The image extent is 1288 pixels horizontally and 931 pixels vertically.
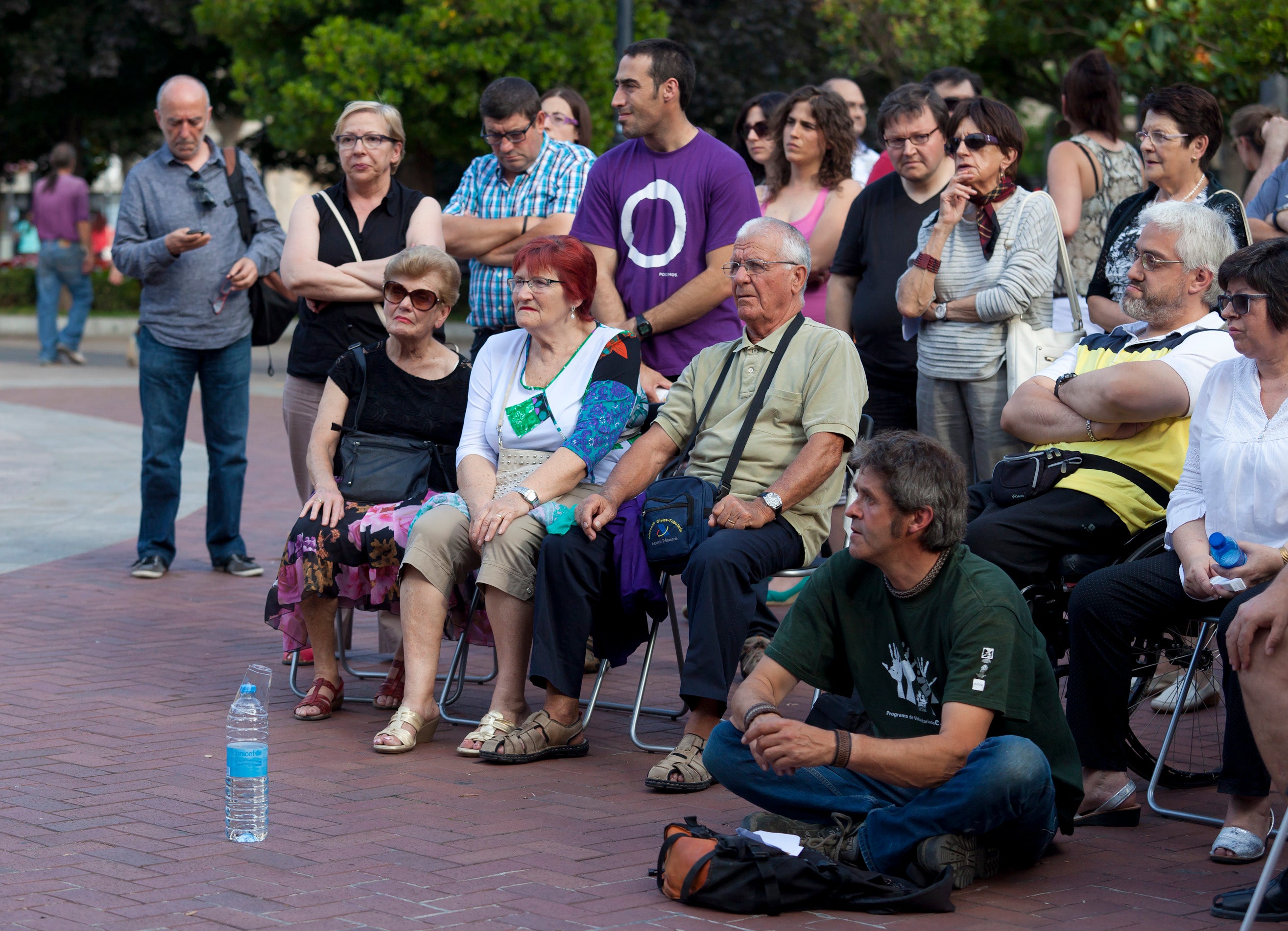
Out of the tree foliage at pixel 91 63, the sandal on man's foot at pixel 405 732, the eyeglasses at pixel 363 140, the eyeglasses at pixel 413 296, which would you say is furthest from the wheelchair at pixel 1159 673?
the tree foliage at pixel 91 63

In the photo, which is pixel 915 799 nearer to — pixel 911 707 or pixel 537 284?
pixel 911 707

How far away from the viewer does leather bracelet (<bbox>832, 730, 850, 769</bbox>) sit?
3.93 metres

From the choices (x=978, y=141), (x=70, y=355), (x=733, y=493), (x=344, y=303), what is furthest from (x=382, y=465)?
(x=70, y=355)

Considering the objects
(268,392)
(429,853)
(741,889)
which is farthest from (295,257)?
(268,392)

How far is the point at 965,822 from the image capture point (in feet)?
13.1

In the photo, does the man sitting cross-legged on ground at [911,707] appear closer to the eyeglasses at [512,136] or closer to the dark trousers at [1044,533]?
the dark trousers at [1044,533]

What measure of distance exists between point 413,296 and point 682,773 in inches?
79.9

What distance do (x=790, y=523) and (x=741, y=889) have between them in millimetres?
1733

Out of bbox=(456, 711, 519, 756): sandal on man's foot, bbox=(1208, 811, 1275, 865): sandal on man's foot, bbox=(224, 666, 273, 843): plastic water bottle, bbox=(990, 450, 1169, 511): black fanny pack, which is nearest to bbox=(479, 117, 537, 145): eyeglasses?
bbox=(456, 711, 519, 756): sandal on man's foot

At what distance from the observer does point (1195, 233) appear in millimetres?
5070

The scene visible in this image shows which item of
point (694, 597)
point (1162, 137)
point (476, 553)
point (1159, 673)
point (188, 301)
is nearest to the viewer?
point (694, 597)

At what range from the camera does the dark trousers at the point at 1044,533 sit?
16.9 feet

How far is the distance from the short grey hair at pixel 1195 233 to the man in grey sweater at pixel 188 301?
466 centimetres

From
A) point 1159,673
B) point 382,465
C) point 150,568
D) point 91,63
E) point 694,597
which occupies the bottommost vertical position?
point 150,568
